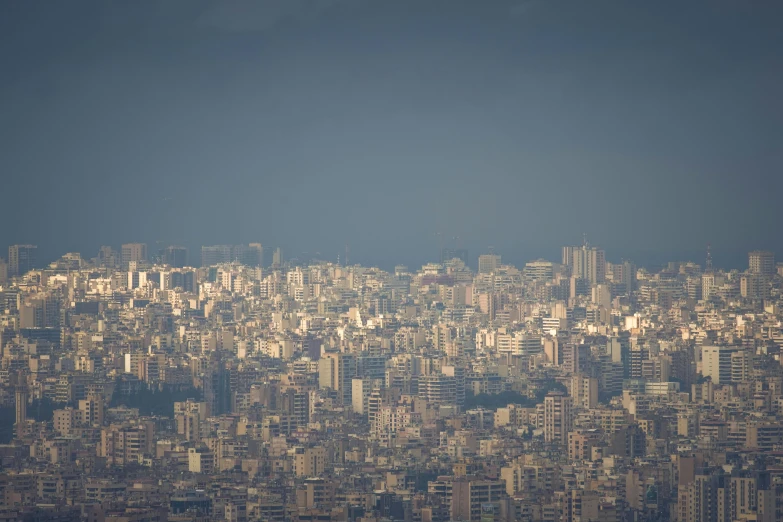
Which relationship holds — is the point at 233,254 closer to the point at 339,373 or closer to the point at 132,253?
the point at 132,253

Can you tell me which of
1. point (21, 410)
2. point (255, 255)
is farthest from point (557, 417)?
point (255, 255)

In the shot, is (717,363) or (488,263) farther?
(488,263)

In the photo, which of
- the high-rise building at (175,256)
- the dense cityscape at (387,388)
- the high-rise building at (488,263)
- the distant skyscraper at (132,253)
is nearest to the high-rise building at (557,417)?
the dense cityscape at (387,388)

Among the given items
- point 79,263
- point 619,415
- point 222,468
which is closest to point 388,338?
point 79,263

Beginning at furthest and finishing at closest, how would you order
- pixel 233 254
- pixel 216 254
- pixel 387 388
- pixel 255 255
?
pixel 255 255 → pixel 216 254 → pixel 233 254 → pixel 387 388

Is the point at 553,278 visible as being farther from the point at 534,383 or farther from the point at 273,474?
the point at 273,474

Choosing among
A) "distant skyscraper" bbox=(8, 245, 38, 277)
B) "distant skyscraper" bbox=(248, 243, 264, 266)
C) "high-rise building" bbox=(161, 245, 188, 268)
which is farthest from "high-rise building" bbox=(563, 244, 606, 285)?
"distant skyscraper" bbox=(8, 245, 38, 277)
